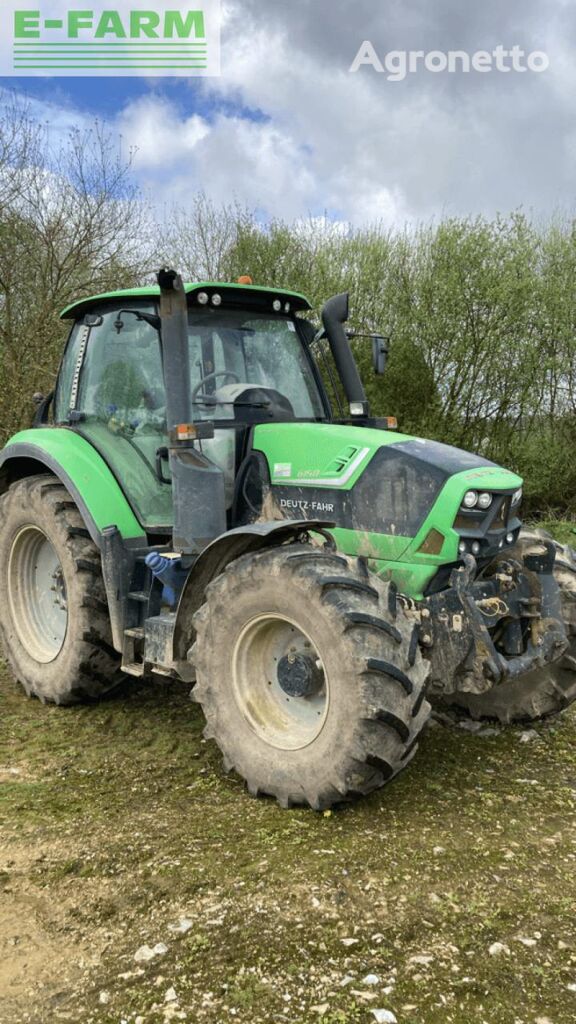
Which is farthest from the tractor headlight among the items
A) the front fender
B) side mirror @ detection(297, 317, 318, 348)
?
side mirror @ detection(297, 317, 318, 348)

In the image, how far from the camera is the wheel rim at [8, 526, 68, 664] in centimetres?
534

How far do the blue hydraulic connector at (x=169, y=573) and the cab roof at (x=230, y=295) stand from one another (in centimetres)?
144

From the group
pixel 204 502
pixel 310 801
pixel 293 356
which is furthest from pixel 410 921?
pixel 293 356

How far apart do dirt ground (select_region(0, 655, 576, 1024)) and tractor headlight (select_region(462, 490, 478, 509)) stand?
1.31 metres

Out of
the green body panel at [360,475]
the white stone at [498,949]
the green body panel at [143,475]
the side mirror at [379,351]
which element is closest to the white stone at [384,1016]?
the white stone at [498,949]

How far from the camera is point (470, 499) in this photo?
12.3 feet

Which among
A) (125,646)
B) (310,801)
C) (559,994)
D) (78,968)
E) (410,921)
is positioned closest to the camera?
(559,994)

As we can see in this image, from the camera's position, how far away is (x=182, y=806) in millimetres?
3656

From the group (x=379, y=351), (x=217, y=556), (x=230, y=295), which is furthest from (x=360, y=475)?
(x=230, y=295)

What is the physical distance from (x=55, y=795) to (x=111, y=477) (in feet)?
5.69

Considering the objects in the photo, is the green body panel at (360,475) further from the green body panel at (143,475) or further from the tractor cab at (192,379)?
the green body panel at (143,475)

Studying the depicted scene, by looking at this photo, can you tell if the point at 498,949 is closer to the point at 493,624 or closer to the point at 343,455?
the point at 493,624

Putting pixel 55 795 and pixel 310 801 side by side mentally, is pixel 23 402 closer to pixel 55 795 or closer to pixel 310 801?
pixel 55 795

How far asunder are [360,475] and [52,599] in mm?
2542
